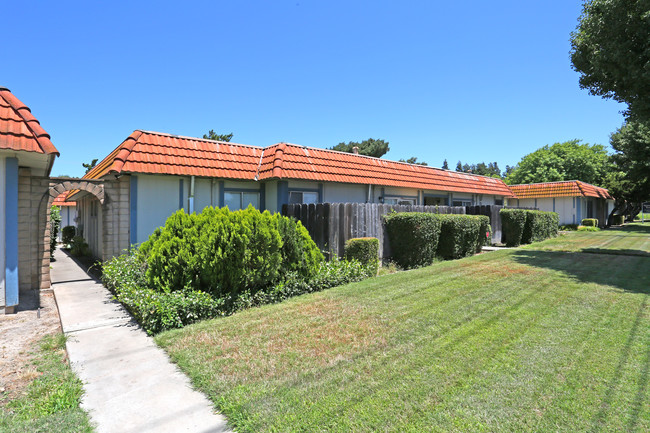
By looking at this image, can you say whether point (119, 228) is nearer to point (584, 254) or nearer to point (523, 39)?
point (523, 39)

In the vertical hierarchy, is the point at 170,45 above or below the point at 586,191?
above

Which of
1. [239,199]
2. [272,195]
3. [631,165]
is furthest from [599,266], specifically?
[631,165]

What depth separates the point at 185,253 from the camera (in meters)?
6.21

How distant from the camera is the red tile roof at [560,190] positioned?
1171 inches

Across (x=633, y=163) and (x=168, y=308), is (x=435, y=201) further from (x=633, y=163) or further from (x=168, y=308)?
(x=168, y=308)

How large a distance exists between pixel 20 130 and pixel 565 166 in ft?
170

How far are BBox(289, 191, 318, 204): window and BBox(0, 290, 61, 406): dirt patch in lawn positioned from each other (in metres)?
7.81

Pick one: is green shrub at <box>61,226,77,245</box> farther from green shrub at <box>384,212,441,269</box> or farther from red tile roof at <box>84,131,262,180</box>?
green shrub at <box>384,212,441,269</box>

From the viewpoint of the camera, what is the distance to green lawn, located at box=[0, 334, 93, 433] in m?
2.87

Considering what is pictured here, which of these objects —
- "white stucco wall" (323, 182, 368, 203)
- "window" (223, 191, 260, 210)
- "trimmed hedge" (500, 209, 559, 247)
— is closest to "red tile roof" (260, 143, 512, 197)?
"white stucco wall" (323, 182, 368, 203)

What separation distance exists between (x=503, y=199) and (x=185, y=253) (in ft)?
89.6

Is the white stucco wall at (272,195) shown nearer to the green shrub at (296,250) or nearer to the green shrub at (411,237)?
the green shrub at (411,237)

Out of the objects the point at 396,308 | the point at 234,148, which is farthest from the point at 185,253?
the point at 234,148

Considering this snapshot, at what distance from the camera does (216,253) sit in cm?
622
